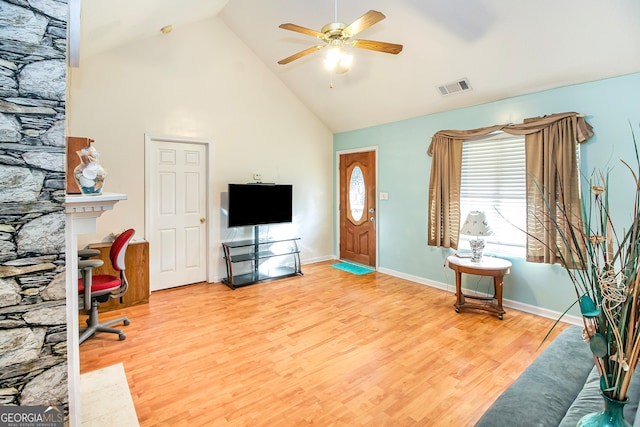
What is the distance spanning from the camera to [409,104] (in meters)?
4.58

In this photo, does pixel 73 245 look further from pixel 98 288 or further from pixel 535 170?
pixel 535 170

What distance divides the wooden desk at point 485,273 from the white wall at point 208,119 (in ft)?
9.39

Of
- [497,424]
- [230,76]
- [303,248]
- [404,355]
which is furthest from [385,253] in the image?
[497,424]

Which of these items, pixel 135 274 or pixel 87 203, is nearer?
pixel 87 203

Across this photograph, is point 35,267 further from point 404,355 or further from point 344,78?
point 344,78

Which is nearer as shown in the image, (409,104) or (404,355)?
(404,355)

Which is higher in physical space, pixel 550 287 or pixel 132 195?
pixel 132 195

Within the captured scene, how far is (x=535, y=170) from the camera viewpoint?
352 centimetres

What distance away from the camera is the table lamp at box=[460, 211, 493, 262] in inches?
140

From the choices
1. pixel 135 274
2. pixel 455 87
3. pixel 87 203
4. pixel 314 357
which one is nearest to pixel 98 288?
pixel 135 274

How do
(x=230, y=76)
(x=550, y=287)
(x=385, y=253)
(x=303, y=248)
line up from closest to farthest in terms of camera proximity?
(x=550, y=287) → (x=230, y=76) → (x=385, y=253) → (x=303, y=248)

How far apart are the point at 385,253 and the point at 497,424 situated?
4.08 meters

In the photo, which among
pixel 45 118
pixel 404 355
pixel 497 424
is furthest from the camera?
pixel 404 355

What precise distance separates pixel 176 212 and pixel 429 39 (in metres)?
3.84
